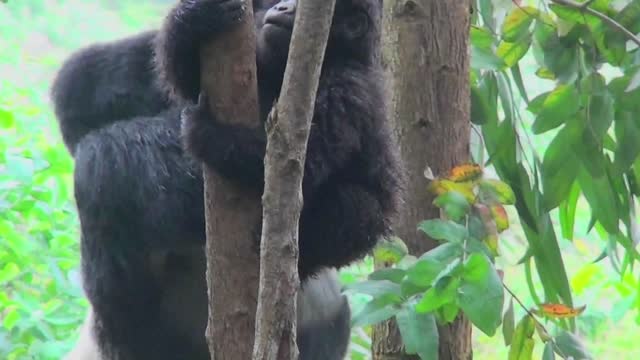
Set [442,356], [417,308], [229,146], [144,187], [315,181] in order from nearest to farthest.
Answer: [417,308] < [229,146] < [315,181] < [442,356] < [144,187]

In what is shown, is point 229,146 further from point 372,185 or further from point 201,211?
point 201,211

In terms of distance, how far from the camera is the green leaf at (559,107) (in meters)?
1.59

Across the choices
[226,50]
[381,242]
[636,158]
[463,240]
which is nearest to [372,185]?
[381,242]

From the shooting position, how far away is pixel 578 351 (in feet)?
4.38

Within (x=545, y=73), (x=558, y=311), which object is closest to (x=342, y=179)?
(x=558, y=311)

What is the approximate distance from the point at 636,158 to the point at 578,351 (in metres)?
0.47

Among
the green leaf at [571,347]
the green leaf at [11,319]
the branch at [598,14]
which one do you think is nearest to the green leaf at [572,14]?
the branch at [598,14]

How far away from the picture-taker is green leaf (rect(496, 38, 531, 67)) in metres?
1.65

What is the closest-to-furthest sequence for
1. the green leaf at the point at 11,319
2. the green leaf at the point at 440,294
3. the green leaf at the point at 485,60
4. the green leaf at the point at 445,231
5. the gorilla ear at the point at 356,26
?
the green leaf at the point at 440,294 < the green leaf at the point at 445,231 < the gorilla ear at the point at 356,26 < the green leaf at the point at 485,60 < the green leaf at the point at 11,319

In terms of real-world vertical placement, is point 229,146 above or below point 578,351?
above

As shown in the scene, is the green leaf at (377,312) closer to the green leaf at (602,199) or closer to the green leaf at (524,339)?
the green leaf at (524,339)

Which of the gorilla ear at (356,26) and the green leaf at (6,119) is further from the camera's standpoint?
the green leaf at (6,119)

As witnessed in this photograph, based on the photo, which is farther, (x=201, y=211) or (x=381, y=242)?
(x=201, y=211)

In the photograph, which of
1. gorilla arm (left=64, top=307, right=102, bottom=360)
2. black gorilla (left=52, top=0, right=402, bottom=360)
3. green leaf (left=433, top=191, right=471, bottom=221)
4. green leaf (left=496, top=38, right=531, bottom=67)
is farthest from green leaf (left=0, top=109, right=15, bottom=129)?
green leaf (left=433, top=191, right=471, bottom=221)
